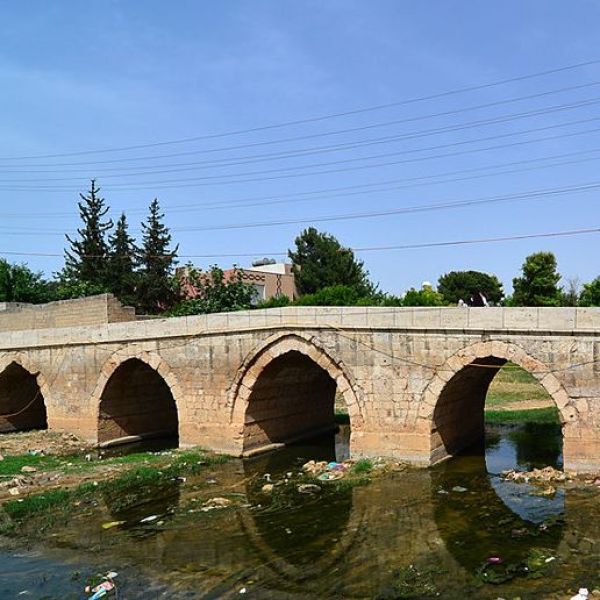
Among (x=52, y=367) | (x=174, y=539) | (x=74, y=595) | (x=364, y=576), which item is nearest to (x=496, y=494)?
(x=364, y=576)

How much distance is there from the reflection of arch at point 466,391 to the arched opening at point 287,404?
131 inches

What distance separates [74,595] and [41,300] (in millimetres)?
29511

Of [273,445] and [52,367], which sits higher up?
[52,367]

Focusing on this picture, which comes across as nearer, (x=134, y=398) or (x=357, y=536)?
(x=357, y=536)

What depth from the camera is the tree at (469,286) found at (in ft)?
181

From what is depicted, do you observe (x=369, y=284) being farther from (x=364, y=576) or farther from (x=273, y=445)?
(x=364, y=576)

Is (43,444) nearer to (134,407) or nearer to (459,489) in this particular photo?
(134,407)

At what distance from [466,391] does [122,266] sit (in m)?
26.6

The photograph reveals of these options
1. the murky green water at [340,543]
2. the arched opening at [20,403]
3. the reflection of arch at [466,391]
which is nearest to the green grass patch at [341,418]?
the reflection of arch at [466,391]

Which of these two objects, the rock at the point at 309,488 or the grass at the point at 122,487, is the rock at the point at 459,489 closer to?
the rock at the point at 309,488

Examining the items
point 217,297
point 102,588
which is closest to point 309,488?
point 102,588

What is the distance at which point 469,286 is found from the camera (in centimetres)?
5581

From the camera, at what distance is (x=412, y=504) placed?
35.5ft

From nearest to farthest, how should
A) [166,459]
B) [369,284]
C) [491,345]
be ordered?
1. [491,345]
2. [166,459]
3. [369,284]
